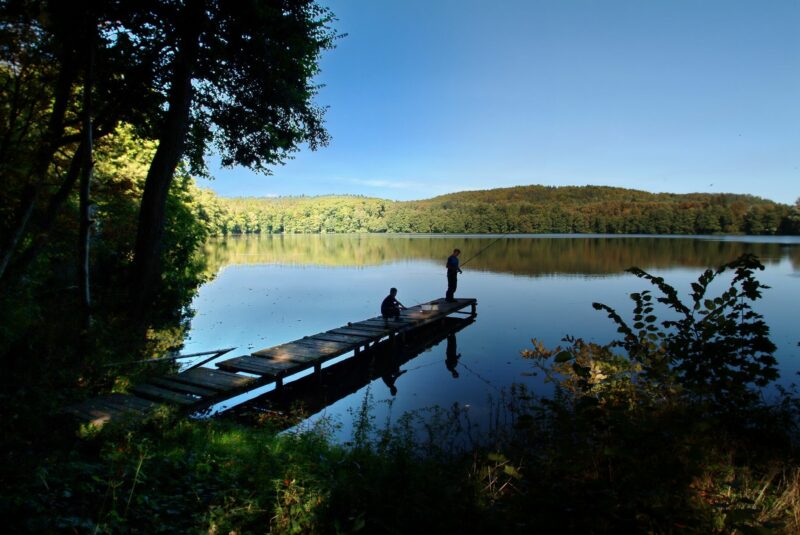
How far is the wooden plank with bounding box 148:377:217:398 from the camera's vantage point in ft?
23.6

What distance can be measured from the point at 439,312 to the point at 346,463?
1218 cm

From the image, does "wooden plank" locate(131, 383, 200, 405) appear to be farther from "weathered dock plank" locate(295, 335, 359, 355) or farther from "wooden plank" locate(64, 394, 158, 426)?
"weathered dock plank" locate(295, 335, 359, 355)

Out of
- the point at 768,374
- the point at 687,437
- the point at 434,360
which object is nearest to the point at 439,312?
the point at 434,360

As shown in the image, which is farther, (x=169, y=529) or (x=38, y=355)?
(x=38, y=355)

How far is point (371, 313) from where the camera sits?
20.2m

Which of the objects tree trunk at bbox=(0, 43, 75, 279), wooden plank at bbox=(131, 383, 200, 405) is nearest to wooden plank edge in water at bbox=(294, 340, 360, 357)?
wooden plank at bbox=(131, 383, 200, 405)

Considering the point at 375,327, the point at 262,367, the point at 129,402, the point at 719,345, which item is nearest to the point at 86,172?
the point at 129,402

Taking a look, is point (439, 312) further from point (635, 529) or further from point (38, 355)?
point (635, 529)

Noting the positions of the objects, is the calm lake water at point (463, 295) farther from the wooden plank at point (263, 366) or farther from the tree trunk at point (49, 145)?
the tree trunk at point (49, 145)

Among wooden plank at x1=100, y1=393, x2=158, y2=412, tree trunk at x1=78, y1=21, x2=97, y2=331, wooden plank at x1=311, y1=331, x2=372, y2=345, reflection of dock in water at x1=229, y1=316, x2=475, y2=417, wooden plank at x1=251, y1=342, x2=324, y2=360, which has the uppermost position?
tree trunk at x1=78, y1=21, x2=97, y2=331

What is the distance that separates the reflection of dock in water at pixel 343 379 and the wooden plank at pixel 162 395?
52.8 inches

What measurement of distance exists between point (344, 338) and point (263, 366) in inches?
125

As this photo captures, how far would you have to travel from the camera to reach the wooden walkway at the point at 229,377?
5.87 metres

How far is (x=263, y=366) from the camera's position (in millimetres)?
9078
